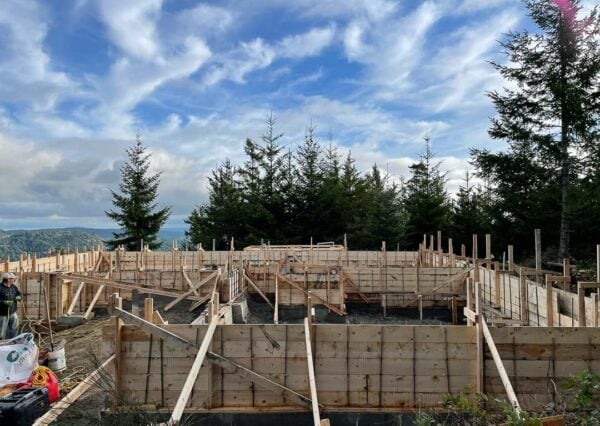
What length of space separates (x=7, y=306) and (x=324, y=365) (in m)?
7.40

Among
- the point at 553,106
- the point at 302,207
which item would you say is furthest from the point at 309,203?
the point at 553,106

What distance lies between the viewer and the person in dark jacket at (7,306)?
949 cm

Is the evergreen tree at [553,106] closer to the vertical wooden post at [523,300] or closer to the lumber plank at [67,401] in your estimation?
the vertical wooden post at [523,300]

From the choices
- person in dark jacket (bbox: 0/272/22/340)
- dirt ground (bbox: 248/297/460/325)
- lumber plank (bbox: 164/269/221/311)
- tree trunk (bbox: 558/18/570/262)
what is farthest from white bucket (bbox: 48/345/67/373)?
tree trunk (bbox: 558/18/570/262)

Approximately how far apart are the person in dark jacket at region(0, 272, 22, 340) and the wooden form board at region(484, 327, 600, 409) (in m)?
9.46

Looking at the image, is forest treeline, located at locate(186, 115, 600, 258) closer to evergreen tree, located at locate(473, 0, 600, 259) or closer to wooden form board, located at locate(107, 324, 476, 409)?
evergreen tree, located at locate(473, 0, 600, 259)

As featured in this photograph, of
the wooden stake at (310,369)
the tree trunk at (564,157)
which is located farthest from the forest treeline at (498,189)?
the wooden stake at (310,369)

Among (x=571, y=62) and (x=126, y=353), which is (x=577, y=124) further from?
(x=126, y=353)

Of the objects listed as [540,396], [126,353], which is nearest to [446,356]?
[540,396]

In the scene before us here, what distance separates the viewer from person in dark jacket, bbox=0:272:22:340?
9492 millimetres

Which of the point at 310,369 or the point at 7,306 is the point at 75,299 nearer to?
the point at 7,306

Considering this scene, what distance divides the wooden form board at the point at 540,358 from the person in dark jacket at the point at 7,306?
946 cm

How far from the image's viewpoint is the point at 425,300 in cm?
1479

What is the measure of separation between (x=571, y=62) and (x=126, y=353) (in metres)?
22.0
